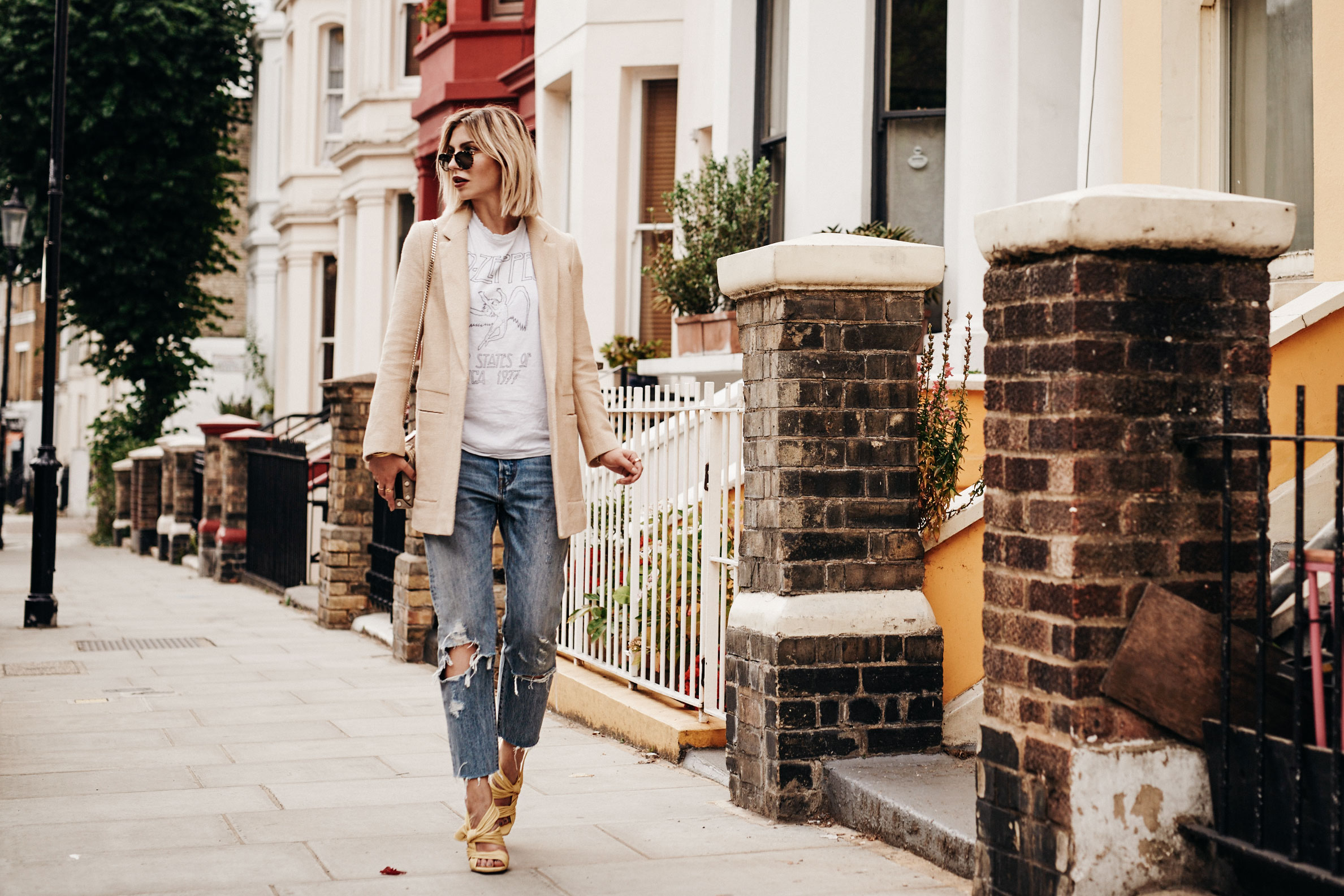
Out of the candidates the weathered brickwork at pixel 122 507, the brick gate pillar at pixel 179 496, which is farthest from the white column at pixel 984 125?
the weathered brickwork at pixel 122 507

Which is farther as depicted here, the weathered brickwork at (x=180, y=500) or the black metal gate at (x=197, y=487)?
the weathered brickwork at (x=180, y=500)

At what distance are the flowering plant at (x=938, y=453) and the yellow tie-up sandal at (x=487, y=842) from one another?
1798 millimetres

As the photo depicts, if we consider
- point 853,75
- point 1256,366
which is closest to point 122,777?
point 1256,366

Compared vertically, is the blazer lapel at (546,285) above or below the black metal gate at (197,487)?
above

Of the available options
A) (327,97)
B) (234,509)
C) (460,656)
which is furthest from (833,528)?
(327,97)

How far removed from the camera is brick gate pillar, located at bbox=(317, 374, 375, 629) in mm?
10672

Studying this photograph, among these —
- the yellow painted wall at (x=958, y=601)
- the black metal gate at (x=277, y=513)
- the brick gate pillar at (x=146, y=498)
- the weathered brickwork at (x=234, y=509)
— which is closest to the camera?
the yellow painted wall at (x=958, y=601)

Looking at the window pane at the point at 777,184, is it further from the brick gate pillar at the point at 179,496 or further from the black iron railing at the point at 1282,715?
the brick gate pillar at the point at 179,496

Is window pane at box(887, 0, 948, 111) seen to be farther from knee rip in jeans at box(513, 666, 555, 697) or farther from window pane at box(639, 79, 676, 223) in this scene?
knee rip in jeans at box(513, 666, 555, 697)

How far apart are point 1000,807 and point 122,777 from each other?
139 inches

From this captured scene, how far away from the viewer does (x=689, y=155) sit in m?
12.7

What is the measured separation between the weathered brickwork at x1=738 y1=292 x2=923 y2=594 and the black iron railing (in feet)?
4.96

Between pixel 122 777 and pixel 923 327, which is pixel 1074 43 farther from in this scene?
pixel 122 777

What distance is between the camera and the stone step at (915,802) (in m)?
4.21
